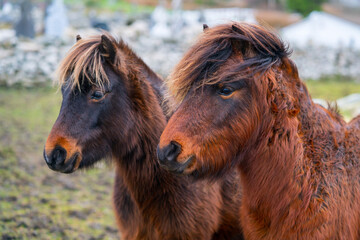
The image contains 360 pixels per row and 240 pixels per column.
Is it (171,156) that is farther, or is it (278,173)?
(278,173)

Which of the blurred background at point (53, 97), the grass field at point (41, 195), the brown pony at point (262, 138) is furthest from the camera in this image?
the blurred background at point (53, 97)

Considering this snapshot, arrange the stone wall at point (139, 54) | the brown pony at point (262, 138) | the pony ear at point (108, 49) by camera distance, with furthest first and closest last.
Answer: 1. the stone wall at point (139, 54)
2. the pony ear at point (108, 49)
3. the brown pony at point (262, 138)

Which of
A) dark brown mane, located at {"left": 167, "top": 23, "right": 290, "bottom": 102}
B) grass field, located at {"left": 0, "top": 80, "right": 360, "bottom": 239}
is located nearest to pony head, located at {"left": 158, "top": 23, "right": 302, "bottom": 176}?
dark brown mane, located at {"left": 167, "top": 23, "right": 290, "bottom": 102}

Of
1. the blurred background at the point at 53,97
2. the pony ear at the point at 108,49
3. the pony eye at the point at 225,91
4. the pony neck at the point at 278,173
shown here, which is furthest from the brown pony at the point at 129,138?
the pony eye at the point at 225,91

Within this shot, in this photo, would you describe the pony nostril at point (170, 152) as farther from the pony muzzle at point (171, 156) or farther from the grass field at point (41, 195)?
the grass field at point (41, 195)

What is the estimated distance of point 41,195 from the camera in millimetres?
5770

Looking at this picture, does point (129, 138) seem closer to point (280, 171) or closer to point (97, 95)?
point (97, 95)

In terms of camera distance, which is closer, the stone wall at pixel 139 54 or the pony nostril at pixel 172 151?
the pony nostril at pixel 172 151

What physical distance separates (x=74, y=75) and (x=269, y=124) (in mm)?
1723

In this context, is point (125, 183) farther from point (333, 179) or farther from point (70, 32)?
point (70, 32)

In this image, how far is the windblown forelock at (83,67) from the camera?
3.07 meters

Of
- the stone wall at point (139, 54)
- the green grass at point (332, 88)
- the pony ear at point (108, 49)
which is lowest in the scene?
the green grass at point (332, 88)

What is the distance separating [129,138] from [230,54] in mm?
1350

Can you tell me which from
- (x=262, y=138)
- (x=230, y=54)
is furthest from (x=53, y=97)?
(x=262, y=138)
